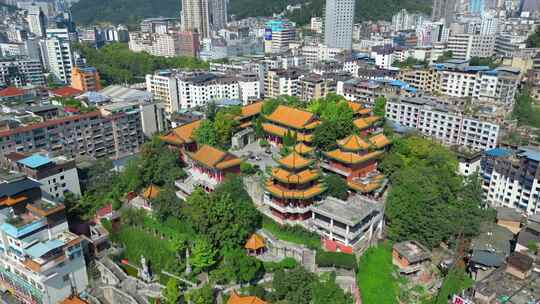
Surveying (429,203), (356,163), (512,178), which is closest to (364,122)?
(356,163)

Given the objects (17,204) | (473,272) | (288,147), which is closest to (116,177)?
(17,204)

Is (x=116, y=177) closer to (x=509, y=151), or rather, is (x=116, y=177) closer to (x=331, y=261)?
(x=331, y=261)

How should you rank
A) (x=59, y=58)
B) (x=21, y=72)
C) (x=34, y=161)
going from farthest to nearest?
(x=59, y=58)
(x=21, y=72)
(x=34, y=161)

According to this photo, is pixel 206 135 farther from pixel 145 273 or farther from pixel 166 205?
pixel 145 273

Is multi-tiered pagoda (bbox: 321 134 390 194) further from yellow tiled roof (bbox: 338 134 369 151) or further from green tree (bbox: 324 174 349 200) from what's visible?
green tree (bbox: 324 174 349 200)

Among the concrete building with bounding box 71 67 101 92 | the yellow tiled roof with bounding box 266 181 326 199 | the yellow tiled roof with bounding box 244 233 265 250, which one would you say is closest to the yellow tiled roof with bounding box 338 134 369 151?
the yellow tiled roof with bounding box 266 181 326 199

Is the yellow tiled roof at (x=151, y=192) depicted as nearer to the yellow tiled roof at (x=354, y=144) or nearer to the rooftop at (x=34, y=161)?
the rooftop at (x=34, y=161)
